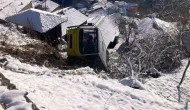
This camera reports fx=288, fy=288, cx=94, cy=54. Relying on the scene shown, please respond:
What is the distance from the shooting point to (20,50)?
12312 millimetres

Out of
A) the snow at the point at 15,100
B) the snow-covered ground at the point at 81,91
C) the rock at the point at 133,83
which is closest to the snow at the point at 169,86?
the snow-covered ground at the point at 81,91

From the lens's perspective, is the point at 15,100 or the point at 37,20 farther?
the point at 37,20

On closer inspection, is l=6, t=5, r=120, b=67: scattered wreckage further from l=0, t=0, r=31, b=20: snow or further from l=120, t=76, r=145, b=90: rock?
l=120, t=76, r=145, b=90: rock

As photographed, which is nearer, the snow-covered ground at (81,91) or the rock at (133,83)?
the snow-covered ground at (81,91)

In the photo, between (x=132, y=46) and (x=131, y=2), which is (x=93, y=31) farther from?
(x=131, y=2)

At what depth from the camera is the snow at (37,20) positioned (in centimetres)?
1573

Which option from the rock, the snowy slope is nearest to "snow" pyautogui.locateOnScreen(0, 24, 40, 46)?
the snowy slope

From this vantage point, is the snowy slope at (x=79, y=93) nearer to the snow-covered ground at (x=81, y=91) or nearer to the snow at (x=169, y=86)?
the snow-covered ground at (x=81, y=91)

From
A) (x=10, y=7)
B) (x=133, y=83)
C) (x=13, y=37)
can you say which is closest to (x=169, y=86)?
A: (x=133, y=83)

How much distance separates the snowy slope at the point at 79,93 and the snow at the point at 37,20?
602 cm

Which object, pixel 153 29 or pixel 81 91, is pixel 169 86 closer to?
pixel 81 91

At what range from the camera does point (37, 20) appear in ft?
52.2

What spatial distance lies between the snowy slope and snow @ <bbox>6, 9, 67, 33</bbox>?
6018 millimetres

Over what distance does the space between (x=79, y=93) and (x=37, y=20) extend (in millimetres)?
8489
